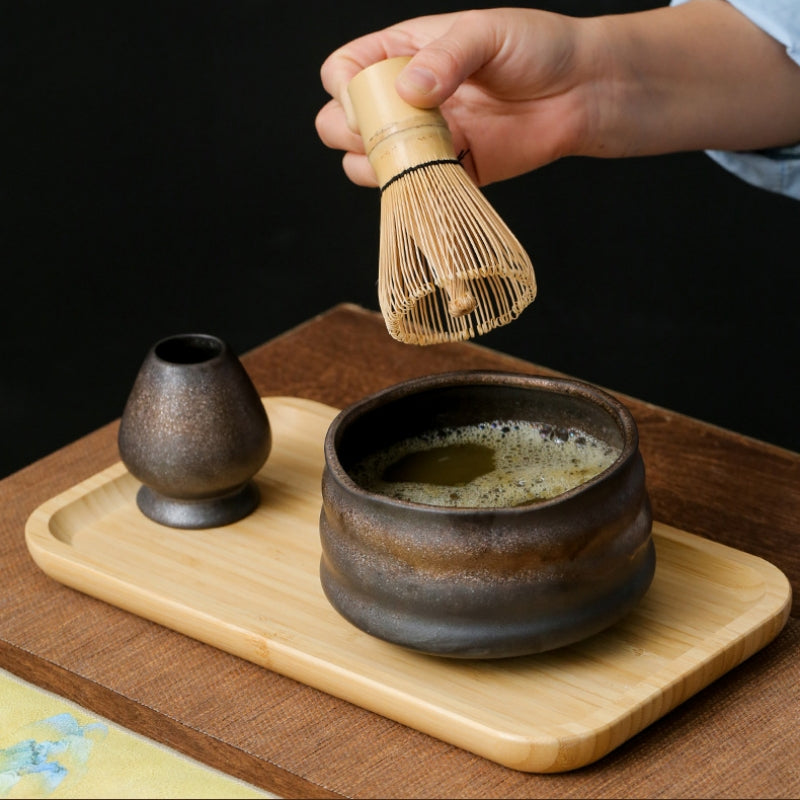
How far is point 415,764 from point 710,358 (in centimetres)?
143

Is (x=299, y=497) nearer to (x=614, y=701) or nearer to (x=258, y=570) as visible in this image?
(x=258, y=570)

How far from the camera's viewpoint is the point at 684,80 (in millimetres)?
1258

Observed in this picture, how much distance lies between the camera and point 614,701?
0.80 metres

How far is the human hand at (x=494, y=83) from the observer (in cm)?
108

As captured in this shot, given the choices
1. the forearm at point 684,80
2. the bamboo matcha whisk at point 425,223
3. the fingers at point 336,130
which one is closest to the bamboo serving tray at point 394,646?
the bamboo matcha whisk at point 425,223

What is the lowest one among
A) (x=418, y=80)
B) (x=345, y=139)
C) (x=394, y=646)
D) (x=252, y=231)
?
(x=252, y=231)

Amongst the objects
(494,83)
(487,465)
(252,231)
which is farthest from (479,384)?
(252,231)

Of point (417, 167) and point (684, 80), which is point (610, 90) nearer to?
point (684, 80)

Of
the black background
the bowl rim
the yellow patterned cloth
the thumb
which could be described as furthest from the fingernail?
the black background

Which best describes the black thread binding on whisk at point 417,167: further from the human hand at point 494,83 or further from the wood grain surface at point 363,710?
the wood grain surface at point 363,710

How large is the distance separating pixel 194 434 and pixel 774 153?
0.70 metres

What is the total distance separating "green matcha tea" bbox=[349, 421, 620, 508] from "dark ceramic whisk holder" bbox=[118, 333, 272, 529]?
12 cm

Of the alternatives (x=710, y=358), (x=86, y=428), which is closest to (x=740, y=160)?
(x=710, y=358)

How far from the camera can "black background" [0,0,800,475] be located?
6.64ft
